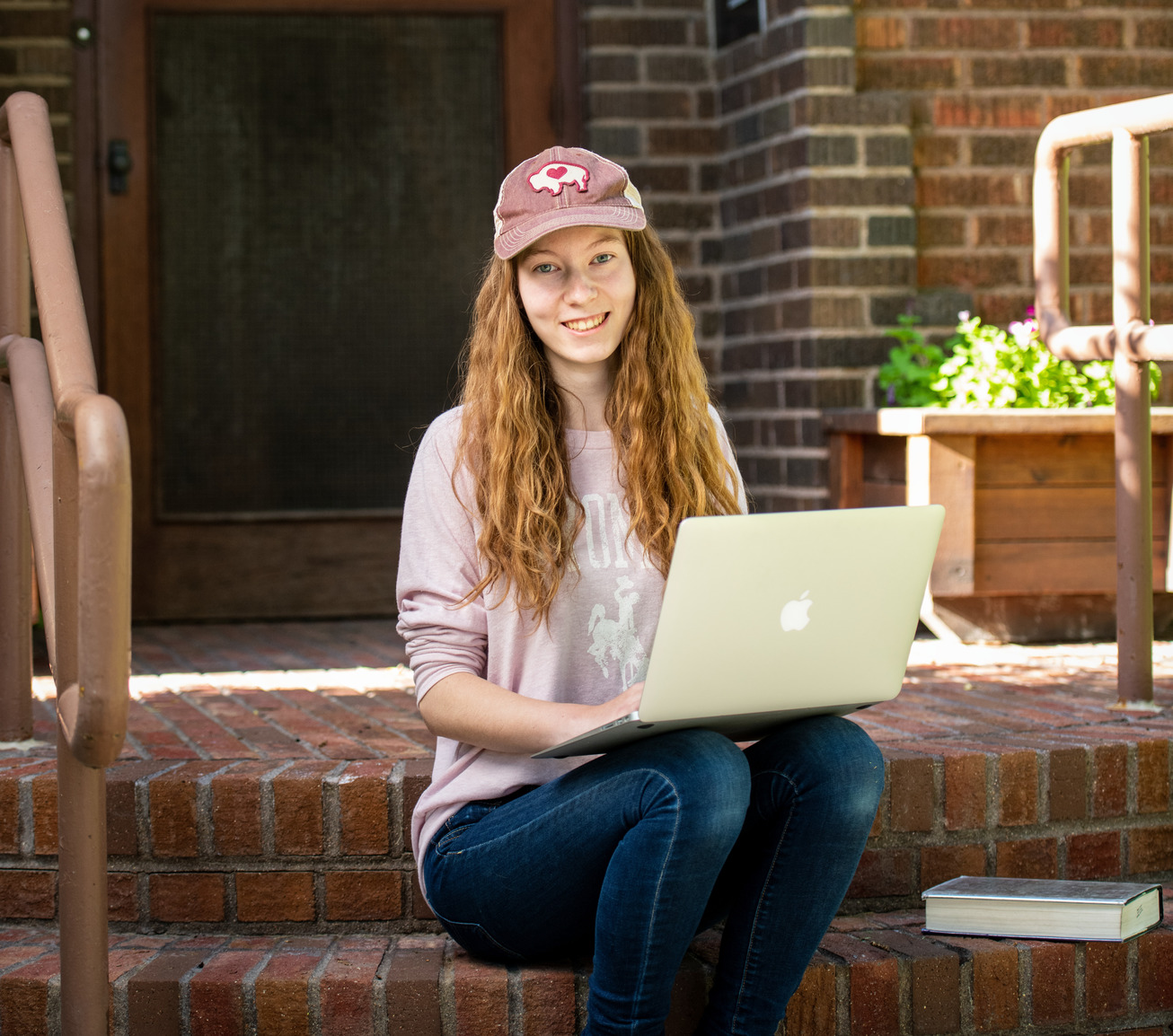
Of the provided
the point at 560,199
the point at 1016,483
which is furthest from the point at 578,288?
the point at 1016,483

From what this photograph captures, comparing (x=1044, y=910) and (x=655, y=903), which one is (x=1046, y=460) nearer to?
(x=1044, y=910)

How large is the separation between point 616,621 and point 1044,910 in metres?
0.80

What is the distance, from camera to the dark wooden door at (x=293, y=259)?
3.93 m

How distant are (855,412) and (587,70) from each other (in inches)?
49.9

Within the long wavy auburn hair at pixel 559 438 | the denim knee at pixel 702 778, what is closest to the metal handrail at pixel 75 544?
the long wavy auburn hair at pixel 559 438

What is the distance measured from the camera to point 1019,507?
3.38m

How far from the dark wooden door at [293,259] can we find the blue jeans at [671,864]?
227cm

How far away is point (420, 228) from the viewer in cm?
404

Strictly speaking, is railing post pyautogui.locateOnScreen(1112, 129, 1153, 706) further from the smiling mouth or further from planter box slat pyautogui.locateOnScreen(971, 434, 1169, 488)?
the smiling mouth

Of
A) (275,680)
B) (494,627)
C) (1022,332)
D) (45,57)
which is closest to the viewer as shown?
(494,627)

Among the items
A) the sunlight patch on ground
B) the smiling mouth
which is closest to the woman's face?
the smiling mouth

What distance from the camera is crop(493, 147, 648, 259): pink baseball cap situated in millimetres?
1874

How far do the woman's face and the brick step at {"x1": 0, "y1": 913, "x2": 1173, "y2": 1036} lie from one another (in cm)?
85

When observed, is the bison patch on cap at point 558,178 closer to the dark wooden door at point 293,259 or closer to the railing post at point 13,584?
the railing post at point 13,584
